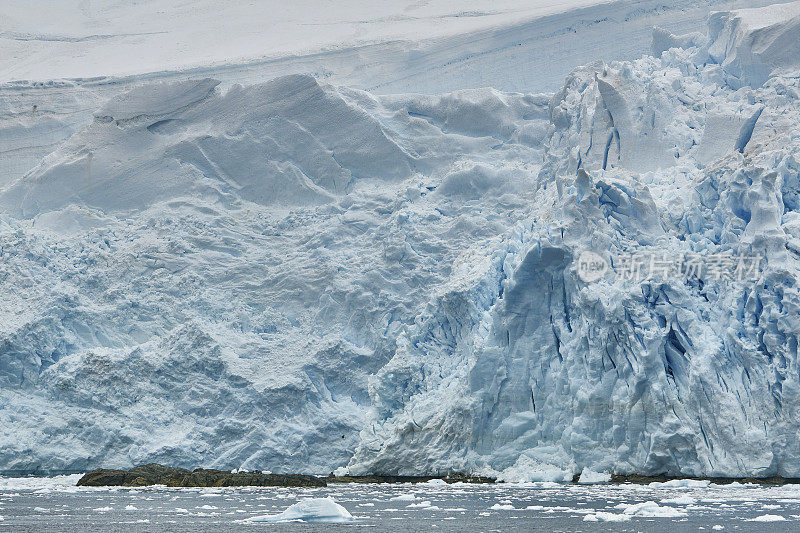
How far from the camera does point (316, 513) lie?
1214 centimetres

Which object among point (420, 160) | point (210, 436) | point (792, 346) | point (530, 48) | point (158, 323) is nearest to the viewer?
point (792, 346)

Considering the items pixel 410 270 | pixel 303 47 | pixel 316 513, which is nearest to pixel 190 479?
pixel 410 270

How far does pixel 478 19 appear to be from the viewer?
1236 inches

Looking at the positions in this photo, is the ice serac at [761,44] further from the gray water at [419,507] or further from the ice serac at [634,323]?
the gray water at [419,507]

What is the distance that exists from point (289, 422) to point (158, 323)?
397 centimetres

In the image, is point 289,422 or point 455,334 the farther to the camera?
point 289,422

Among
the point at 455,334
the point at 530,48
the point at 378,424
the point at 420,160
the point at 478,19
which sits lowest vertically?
the point at 378,424

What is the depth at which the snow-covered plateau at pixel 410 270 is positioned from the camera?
17.4 m

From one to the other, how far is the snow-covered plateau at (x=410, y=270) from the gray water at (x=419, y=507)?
0.95 meters

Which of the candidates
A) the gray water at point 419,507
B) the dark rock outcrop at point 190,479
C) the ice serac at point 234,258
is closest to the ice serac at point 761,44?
the ice serac at point 234,258

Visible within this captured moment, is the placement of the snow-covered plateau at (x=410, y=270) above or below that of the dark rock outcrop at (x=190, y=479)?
above

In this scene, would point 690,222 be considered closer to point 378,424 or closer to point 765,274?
point 765,274

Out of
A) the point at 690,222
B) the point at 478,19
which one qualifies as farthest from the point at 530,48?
the point at 690,222

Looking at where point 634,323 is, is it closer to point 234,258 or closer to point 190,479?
point 190,479
